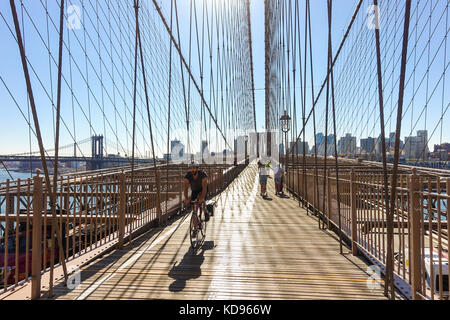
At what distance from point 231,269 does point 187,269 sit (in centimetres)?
50

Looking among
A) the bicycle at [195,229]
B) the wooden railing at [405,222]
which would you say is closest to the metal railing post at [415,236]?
the wooden railing at [405,222]

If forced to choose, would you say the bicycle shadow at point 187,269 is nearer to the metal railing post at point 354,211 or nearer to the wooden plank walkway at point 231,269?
the wooden plank walkway at point 231,269

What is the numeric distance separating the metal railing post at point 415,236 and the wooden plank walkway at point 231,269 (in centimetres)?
47

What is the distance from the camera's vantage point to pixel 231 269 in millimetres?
3467

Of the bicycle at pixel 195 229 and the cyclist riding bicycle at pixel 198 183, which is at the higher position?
the cyclist riding bicycle at pixel 198 183

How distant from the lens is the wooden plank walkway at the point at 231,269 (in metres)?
2.82

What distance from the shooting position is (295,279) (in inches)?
124

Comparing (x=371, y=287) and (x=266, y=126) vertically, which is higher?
(x=266, y=126)

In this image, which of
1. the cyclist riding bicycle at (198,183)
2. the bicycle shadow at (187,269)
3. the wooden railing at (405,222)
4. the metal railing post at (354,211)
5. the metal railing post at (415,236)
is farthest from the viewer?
the cyclist riding bicycle at (198,183)

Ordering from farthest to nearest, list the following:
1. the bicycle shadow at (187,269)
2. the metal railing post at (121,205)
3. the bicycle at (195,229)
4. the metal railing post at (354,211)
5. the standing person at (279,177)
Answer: the standing person at (279,177)
the bicycle at (195,229)
the metal railing post at (121,205)
the metal railing post at (354,211)
the bicycle shadow at (187,269)

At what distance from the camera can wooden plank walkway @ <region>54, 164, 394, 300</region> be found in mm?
2818

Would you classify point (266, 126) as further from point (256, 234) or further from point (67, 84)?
point (256, 234)
